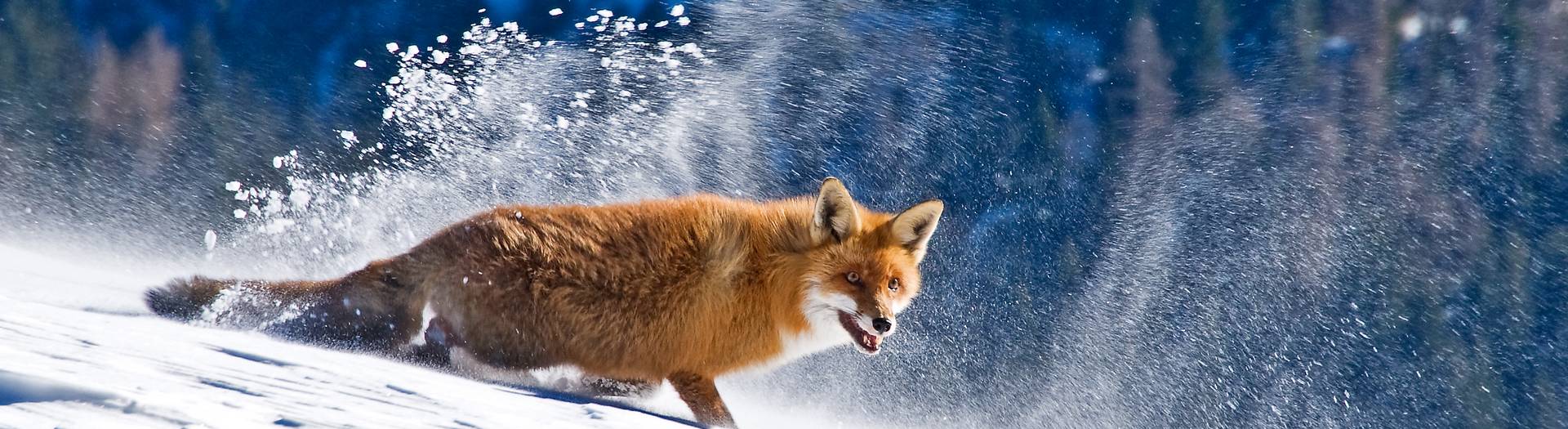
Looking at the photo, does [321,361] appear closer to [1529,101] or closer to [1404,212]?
[1404,212]

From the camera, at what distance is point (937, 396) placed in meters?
9.52

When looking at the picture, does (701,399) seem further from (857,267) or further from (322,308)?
(322,308)

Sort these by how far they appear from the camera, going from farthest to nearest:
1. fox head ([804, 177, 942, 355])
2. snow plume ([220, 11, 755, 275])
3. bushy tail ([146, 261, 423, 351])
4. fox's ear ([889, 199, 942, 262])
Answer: snow plume ([220, 11, 755, 275])
fox's ear ([889, 199, 942, 262])
fox head ([804, 177, 942, 355])
bushy tail ([146, 261, 423, 351])

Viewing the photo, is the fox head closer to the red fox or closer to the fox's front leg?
the red fox

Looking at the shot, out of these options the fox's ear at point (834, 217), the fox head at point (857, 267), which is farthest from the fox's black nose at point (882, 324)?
the fox's ear at point (834, 217)

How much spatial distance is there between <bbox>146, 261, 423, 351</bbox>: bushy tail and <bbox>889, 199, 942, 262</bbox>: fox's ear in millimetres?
1858

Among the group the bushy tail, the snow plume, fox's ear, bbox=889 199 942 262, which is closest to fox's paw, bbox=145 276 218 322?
the bushy tail

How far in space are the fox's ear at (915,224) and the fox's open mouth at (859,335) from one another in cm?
42

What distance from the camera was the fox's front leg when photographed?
13.7 feet

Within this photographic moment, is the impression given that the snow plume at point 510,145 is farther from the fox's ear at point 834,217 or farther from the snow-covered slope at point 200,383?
the fox's ear at point 834,217

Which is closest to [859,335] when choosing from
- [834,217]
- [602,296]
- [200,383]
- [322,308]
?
[834,217]

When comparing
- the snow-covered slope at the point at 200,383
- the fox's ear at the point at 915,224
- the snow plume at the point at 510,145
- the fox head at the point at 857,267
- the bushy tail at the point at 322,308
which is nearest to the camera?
the snow-covered slope at the point at 200,383

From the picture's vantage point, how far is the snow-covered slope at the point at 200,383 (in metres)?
2.06

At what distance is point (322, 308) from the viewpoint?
405 cm
